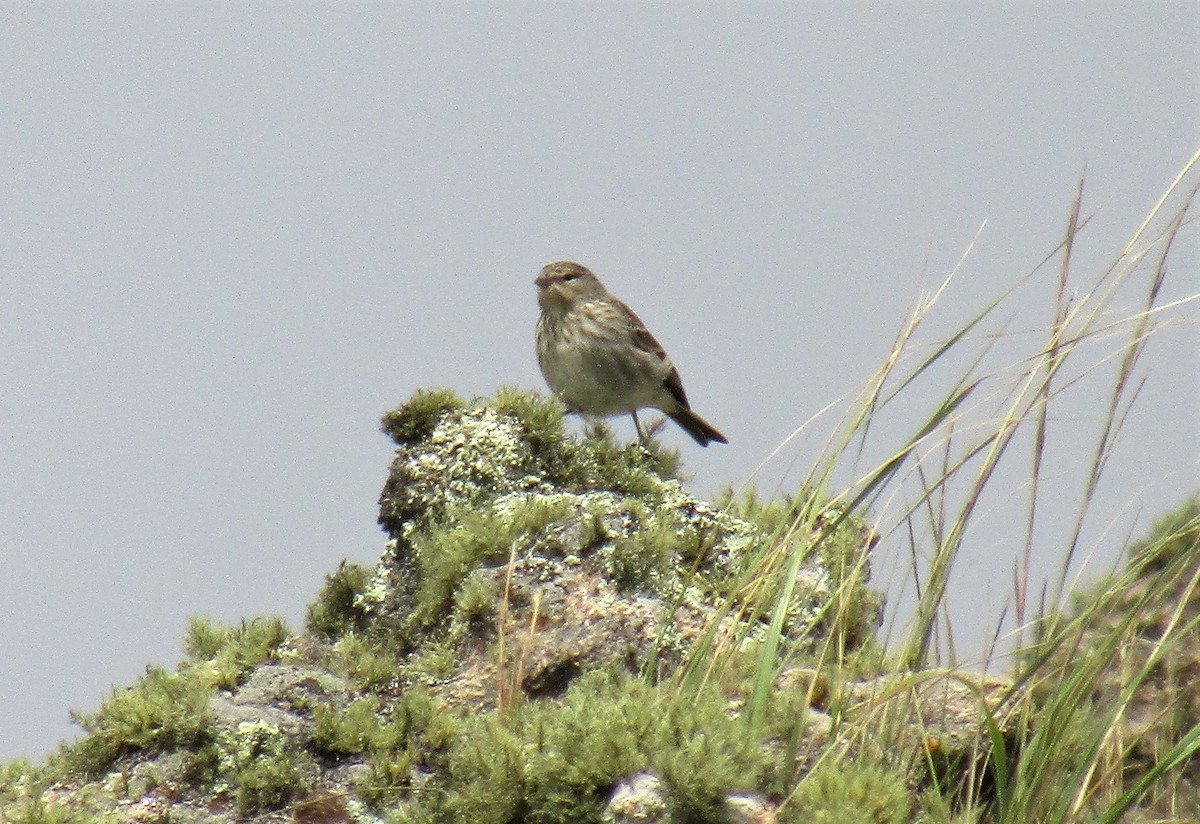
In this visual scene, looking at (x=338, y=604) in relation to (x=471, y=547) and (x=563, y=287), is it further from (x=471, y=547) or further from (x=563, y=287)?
(x=563, y=287)

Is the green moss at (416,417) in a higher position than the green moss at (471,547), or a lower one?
→ higher

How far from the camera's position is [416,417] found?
573 cm

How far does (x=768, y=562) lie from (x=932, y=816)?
2.56 feet

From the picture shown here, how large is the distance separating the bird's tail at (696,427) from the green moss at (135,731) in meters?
5.96

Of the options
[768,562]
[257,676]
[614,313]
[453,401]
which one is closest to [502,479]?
[453,401]

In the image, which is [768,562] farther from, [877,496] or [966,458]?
[966,458]

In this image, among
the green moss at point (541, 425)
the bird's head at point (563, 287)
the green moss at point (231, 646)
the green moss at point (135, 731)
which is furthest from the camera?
the bird's head at point (563, 287)

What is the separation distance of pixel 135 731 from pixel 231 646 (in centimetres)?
51

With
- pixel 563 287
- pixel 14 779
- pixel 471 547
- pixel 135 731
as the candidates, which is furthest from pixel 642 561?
pixel 563 287

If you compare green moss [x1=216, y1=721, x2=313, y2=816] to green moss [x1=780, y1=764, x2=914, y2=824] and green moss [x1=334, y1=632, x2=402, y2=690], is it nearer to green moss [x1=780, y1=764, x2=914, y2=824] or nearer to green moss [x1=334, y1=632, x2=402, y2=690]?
green moss [x1=334, y1=632, x2=402, y2=690]

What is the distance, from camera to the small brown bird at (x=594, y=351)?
8945 mm

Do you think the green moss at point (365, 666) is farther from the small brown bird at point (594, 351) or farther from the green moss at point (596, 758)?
the small brown bird at point (594, 351)

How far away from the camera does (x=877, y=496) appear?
3.78m

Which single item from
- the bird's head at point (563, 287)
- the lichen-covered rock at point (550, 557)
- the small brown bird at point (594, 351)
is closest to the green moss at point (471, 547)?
the lichen-covered rock at point (550, 557)
